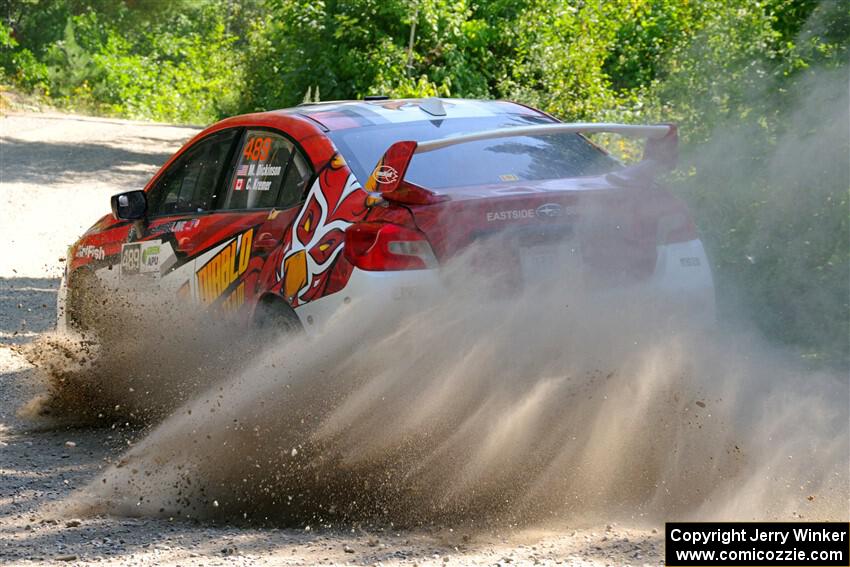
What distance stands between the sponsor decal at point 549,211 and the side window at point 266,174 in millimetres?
1215

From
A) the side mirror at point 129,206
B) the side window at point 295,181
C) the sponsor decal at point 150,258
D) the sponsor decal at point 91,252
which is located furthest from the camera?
the sponsor decal at point 91,252

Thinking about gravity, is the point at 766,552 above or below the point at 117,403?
above

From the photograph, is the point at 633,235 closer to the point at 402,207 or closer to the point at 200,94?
the point at 402,207

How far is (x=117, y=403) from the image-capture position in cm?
674

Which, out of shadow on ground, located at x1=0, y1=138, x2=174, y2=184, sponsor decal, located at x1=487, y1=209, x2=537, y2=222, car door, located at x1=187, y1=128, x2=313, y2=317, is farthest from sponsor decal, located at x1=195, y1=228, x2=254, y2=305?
shadow on ground, located at x1=0, y1=138, x2=174, y2=184

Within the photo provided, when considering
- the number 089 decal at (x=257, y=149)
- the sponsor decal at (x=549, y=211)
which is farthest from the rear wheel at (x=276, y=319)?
the sponsor decal at (x=549, y=211)

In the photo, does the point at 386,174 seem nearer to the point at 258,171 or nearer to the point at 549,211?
the point at 549,211

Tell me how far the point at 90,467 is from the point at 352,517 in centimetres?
172

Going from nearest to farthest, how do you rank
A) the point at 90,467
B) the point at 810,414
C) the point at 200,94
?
the point at 90,467 < the point at 810,414 < the point at 200,94

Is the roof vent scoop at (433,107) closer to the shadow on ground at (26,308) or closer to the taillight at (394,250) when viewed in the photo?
the taillight at (394,250)

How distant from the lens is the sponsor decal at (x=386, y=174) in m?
5.04

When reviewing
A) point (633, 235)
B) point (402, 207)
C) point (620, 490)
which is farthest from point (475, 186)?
point (620, 490)

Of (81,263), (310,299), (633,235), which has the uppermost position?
(633,235)

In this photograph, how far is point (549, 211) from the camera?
5.14 meters
